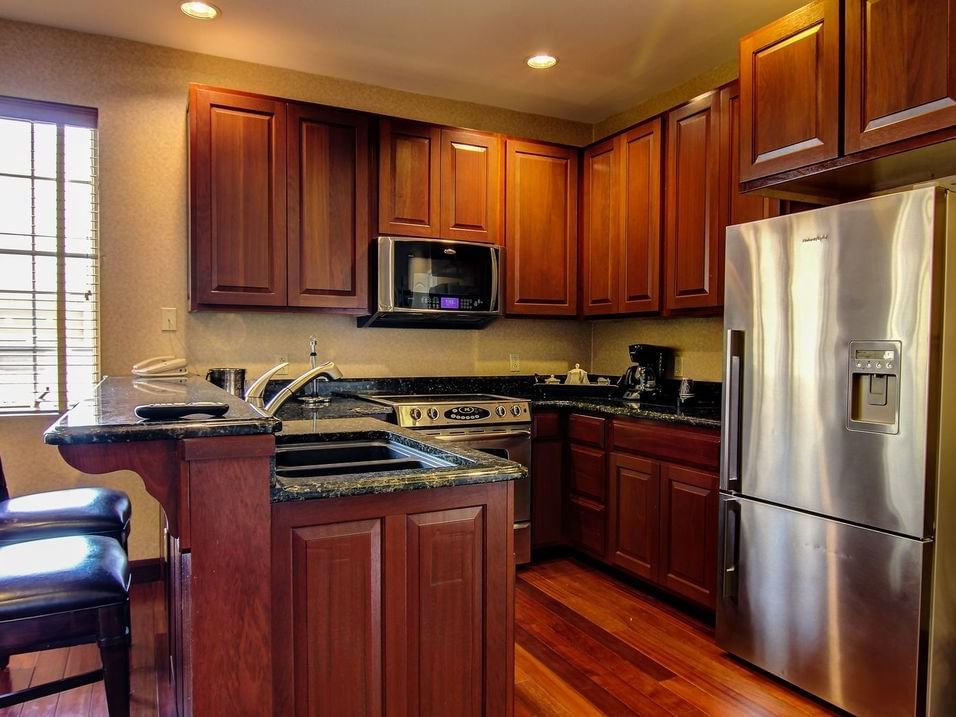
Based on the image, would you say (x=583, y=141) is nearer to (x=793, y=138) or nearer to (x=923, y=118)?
(x=793, y=138)

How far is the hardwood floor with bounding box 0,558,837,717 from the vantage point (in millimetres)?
2098

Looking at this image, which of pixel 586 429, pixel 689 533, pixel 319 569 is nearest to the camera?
pixel 319 569

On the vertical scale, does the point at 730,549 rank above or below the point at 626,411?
below

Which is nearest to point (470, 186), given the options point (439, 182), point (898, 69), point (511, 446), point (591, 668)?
point (439, 182)

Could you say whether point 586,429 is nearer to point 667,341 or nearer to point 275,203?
point 667,341

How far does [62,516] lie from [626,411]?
7.46 feet

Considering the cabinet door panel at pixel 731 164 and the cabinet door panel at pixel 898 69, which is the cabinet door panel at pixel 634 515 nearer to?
the cabinet door panel at pixel 731 164

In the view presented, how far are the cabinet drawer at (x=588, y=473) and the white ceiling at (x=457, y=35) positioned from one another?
2.01m

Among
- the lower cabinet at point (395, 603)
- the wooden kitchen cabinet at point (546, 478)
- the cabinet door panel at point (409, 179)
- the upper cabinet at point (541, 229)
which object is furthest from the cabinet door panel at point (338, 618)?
the upper cabinet at point (541, 229)

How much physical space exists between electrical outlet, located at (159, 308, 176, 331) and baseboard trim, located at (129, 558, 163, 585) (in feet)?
3.79

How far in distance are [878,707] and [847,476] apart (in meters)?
0.69

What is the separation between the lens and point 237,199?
3.05m

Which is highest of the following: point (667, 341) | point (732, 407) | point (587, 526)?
point (667, 341)

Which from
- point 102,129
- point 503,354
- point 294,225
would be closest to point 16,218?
point 102,129
